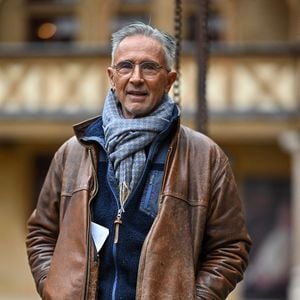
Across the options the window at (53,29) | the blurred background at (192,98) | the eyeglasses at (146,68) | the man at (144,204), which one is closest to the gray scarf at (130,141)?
the man at (144,204)

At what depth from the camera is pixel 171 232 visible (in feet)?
11.4

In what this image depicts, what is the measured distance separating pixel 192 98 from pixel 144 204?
1215 cm

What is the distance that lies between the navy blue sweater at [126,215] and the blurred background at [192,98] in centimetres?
1115

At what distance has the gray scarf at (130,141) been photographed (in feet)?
11.6

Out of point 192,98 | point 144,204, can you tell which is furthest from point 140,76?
point 192,98

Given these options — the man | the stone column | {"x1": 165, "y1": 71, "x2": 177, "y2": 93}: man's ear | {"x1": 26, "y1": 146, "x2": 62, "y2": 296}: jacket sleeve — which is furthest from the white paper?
the stone column

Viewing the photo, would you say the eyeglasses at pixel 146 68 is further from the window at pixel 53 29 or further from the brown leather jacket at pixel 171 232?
the window at pixel 53 29

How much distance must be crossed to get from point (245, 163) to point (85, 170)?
13.9m

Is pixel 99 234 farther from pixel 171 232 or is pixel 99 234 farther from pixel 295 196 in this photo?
pixel 295 196

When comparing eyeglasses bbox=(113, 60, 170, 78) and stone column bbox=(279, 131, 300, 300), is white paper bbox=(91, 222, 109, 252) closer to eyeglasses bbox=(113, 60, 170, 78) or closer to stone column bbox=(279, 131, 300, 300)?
eyeglasses bbox=(113, 60, 170, 78)

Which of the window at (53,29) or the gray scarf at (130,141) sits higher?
Answer: the gray scarf at (130,141)

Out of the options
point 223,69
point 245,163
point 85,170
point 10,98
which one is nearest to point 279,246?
point 245,163

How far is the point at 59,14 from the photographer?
57.0ft

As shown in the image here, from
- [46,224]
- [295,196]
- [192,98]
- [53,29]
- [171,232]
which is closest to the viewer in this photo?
[171,232]
